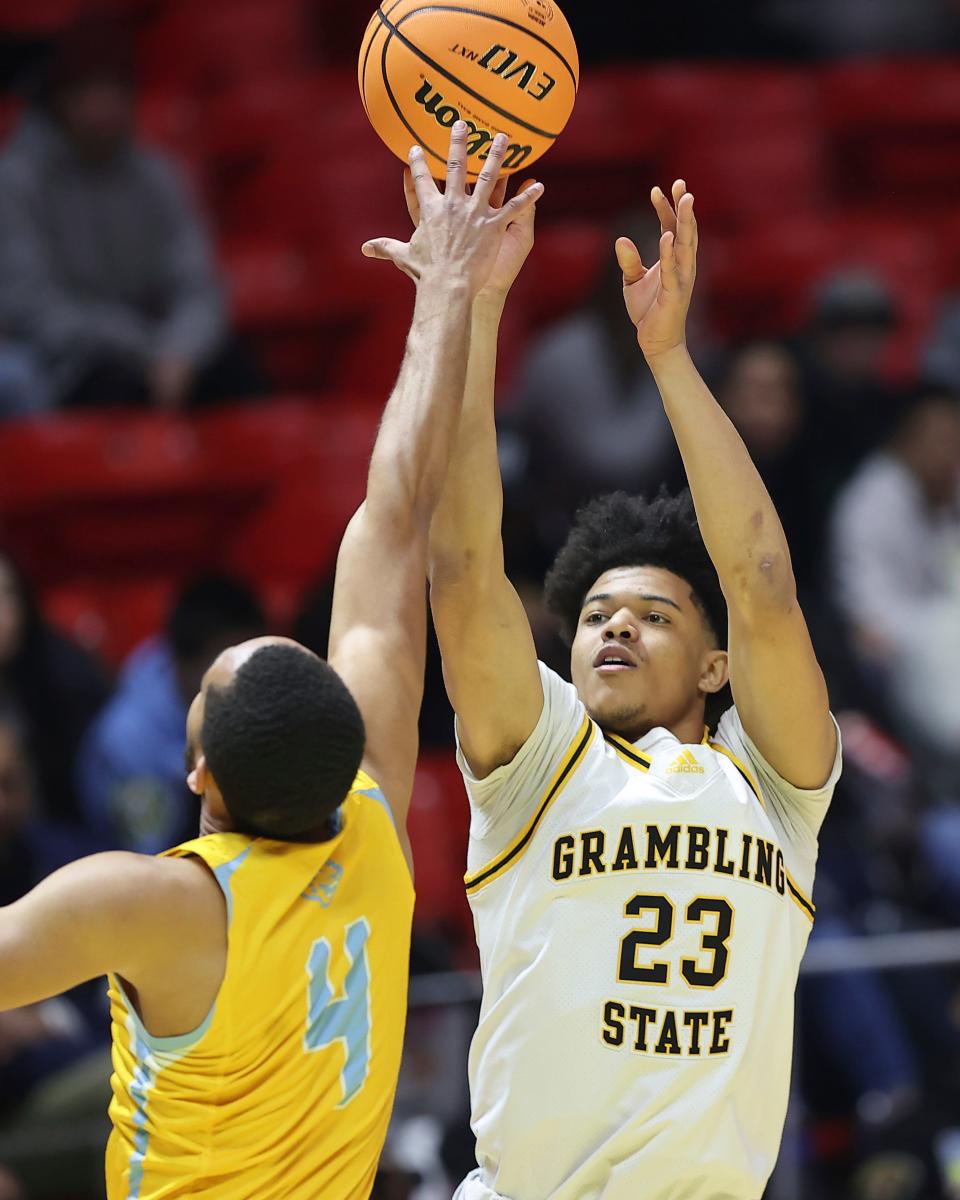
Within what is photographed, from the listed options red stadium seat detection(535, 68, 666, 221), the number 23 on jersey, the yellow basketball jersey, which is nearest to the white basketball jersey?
the number 23 on jersey

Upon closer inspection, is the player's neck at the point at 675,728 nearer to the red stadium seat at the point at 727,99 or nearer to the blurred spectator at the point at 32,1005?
the blurred spectator at the point at 32,1005

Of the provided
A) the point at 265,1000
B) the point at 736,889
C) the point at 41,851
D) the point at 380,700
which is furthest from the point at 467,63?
the point at 41,851

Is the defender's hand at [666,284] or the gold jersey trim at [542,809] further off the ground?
the defender's hand at [666,284]

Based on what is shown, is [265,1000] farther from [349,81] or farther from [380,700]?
[349,81]

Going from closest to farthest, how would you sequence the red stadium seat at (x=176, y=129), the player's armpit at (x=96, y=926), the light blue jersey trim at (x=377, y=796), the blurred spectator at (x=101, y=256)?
the player's armpit at (x=96, y=926)
the light blue jersey trim at (x=377, y=796)
the blurred spectator at (x=101, y=256)
the red stadium seat at (x=176, y=129)

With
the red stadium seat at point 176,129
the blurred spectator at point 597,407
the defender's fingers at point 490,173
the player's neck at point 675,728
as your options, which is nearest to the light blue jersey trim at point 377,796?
the player's neck at point 675,728

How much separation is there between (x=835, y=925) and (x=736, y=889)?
3.09 metres

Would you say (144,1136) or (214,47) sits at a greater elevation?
(214,47)

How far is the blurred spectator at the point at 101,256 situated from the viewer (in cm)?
860

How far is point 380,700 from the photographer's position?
11.5 ft

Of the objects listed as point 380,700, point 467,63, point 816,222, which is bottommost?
point 380,700

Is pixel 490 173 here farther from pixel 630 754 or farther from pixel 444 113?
pixel 630 754

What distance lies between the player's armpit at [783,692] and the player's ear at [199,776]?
119 cm

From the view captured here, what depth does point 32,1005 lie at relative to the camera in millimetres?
6211
